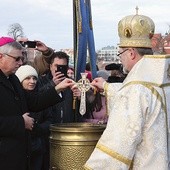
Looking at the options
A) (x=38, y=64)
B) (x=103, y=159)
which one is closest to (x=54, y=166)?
(x=103, y=159)

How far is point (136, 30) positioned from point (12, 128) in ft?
4.05

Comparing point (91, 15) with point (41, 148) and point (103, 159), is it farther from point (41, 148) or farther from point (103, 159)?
point (103, 159)

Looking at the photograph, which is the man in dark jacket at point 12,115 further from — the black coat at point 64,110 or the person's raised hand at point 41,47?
the person's raised hand at point 41,47

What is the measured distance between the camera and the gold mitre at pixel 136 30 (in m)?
3.12

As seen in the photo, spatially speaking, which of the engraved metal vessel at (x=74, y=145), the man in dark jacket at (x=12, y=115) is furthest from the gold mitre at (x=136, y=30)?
the man in dark jacket at (x=12, y=115)

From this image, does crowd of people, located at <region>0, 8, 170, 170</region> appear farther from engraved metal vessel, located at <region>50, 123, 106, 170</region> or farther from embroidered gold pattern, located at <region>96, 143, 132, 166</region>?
engraved metal vessel, located at <region>50, 123, 106, 170</region>

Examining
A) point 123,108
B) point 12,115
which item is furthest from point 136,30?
point 12,115

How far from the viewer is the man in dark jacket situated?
344 centimetres

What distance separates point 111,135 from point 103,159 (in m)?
0.16

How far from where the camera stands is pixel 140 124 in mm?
2719

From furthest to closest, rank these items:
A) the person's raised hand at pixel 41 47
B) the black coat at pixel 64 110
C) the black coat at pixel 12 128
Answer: the person's raised hand at pixel 41 47
the black coat at pixel 64 110
the black coat at pixel 12 128

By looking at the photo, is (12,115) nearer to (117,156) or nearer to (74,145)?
(74,145)

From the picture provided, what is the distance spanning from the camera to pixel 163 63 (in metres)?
2.97

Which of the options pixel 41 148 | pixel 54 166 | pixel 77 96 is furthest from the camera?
pixel 41 148
